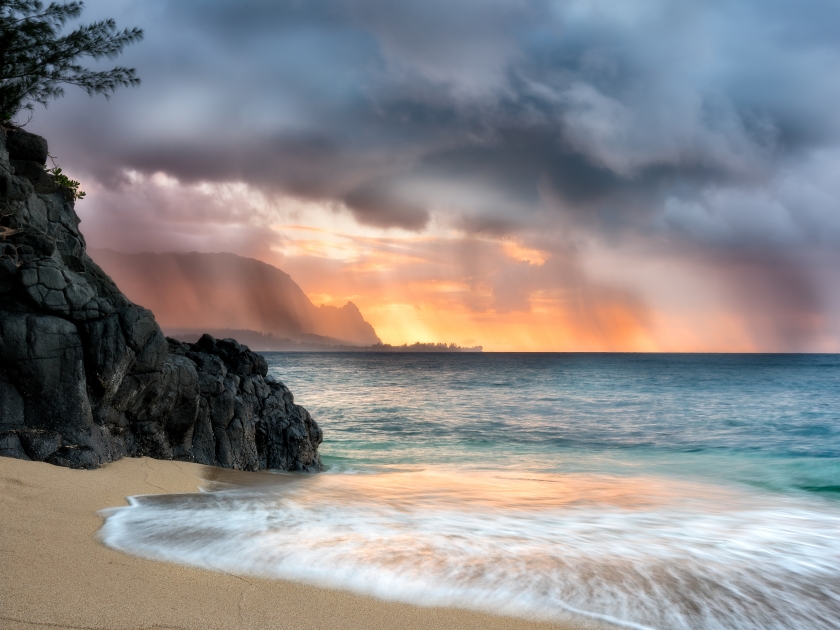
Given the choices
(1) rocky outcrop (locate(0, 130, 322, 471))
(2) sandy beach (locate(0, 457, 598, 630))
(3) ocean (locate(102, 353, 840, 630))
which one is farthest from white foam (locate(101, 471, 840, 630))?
(1) rocky outcrop (locate(0, 130, 322, 471))

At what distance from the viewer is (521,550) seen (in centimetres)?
609

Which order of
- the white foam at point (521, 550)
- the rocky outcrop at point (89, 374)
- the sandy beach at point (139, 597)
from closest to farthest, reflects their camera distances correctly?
the sandy beach at point (139, 597) → the white foam at point (521, 550) → the rocky outcrop at point (89, 374)

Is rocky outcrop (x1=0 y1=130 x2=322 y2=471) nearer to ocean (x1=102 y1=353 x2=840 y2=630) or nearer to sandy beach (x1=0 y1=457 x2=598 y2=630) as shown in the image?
ocean (x1=102 y1=353 x2=840 y2=630)

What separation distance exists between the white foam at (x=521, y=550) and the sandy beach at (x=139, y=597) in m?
0.30

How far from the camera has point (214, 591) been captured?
162 inches

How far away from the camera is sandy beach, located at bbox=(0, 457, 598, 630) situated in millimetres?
3480

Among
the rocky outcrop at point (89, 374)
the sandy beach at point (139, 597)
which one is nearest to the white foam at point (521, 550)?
the sandy beach at point (139, 597)

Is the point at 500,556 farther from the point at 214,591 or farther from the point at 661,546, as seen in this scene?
the point at 214,591

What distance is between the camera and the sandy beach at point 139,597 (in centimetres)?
348

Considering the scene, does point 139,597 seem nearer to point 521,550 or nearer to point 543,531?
point 521,550

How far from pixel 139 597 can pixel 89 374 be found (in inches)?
234

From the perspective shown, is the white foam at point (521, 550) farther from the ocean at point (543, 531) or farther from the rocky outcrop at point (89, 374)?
the rocky outcrop at point (89, 374)

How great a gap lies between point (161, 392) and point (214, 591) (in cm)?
670

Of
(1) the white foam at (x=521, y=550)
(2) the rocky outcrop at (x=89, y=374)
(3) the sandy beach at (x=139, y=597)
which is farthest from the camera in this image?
(2) the rocky outcrop at (x=89, y=374)
